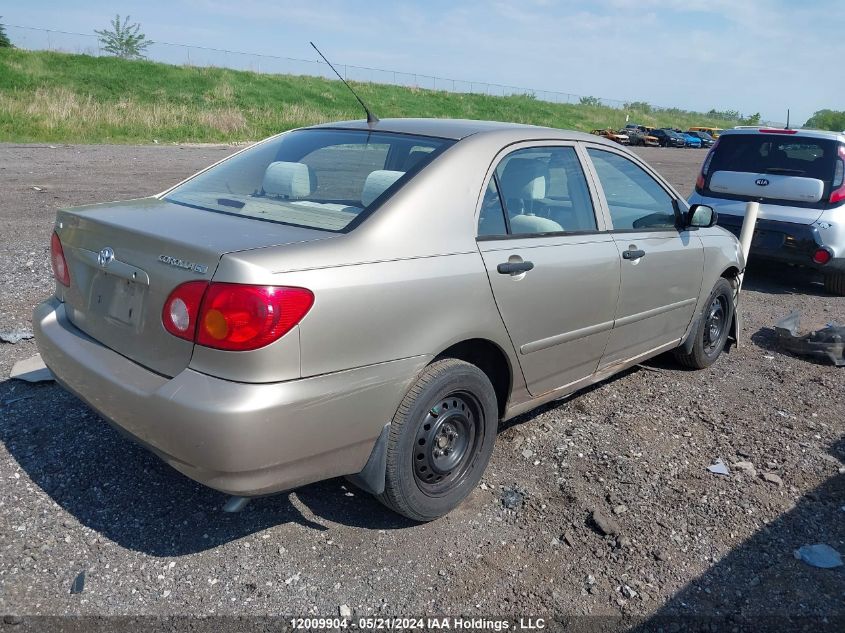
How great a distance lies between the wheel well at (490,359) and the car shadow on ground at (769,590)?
46.1 inches

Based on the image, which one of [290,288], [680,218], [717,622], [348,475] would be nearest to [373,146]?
[290,288]

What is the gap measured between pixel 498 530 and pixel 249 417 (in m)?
1.36

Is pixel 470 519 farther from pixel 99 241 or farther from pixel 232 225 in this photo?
pixel 99 241

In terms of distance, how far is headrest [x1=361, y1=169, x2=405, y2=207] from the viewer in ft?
10.1

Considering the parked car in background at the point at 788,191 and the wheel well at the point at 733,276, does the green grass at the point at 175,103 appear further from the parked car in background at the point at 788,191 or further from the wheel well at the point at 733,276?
the wheel well at the point at 733,276

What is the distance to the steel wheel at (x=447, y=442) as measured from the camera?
3088mm

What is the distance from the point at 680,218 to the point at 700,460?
159 cm

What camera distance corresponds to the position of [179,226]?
2854 mm

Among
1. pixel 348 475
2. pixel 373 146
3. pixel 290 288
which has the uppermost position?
pixel 373 146

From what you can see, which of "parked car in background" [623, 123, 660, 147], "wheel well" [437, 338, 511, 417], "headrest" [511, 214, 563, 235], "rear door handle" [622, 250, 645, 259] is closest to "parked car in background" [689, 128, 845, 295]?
"rear door handle" [622, 250, 645, 259]

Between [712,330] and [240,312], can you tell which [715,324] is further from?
[240,312]

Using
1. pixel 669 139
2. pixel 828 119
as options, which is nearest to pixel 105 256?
pixel 669 139

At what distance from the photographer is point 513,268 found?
3254mm

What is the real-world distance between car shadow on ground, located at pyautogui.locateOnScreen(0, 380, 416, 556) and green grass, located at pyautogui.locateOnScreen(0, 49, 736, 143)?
2110 centimetres
